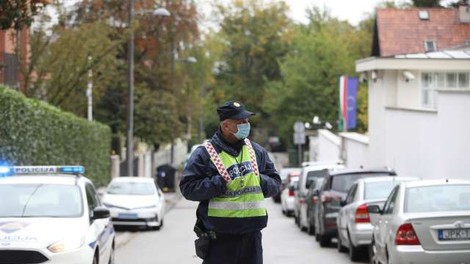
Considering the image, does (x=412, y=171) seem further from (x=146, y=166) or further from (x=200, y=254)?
(x=146, y=166)

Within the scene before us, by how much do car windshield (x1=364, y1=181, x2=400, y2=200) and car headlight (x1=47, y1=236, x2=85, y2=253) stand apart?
22.9 feet

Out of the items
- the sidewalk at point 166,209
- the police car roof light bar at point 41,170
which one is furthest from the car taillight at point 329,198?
the police car roof light bar at point 41,170

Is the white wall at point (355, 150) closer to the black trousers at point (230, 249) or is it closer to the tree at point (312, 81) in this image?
the tree at point (312, 81)

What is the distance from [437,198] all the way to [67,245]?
462cm

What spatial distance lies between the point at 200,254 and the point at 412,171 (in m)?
22.1

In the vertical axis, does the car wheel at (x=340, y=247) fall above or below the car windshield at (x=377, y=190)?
below

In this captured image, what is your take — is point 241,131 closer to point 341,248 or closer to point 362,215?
point 362,215

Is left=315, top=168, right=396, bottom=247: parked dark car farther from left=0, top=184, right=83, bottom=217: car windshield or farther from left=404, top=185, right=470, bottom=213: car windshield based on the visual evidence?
left=0, top=184, right=83, bottom=217: car windshield

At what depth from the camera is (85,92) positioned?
3253 centimetres

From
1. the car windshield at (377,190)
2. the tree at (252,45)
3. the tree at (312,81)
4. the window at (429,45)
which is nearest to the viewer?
the car windshield at (377,190)

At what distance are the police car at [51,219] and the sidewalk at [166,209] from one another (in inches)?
346

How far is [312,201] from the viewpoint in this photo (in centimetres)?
2233

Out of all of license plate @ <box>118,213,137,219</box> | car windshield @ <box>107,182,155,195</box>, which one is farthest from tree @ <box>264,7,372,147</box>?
license plate @ <box>118,213,137,219</box>

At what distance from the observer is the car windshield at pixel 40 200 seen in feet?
38.1
